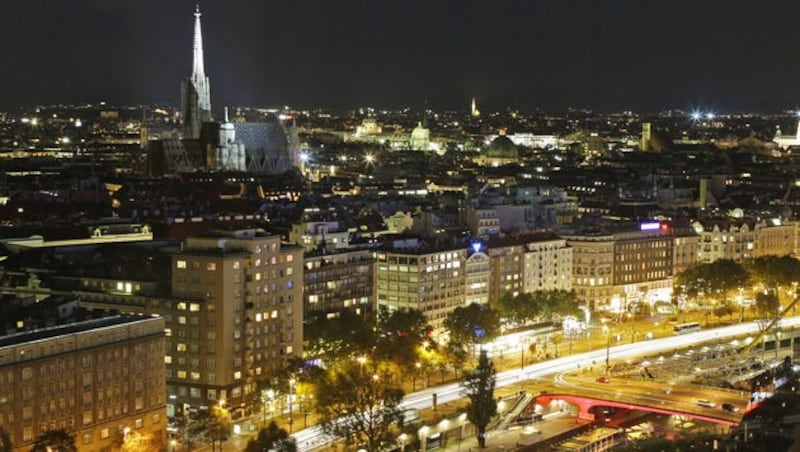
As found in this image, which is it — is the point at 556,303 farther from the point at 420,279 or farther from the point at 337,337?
the point at 337,337

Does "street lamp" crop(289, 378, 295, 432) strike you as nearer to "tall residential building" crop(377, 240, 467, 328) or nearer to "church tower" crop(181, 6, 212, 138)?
"tall residential building" crop(377, 240, 467, 328)

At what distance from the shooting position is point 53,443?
29.7 m

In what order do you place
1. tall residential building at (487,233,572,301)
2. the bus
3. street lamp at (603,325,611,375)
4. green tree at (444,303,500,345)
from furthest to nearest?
1. tall residential building at (487,233,572,301)
2. the bus
3. green tree at (444,303,500,345)
4. street lamp at (603,325,611,375)

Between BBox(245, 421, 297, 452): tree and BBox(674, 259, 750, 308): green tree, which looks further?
BBox(674, 259, 750, 308): green tree

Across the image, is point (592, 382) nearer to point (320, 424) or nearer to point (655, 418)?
point (655, 418)

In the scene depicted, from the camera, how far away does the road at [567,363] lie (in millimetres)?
35719

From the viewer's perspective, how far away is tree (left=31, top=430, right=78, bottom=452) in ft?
97.1

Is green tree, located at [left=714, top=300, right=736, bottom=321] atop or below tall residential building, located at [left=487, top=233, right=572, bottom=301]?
below

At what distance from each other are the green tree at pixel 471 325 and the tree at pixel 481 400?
7.80 meters

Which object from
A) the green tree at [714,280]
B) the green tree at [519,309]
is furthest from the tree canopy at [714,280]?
the green tree at [519,309]

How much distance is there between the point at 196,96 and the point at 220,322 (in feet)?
234

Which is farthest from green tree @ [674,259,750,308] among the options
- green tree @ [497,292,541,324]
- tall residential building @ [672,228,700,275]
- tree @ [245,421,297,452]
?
tree @ [245,421,297,452]

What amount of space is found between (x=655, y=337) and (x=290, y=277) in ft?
56.3

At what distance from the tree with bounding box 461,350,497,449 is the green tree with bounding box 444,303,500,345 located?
780 centimetres
